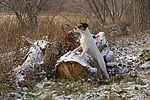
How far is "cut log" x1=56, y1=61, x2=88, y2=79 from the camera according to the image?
19.2 feet

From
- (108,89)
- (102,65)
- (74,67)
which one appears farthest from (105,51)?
(108,89)

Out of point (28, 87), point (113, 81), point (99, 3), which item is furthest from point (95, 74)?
point (99, 3)

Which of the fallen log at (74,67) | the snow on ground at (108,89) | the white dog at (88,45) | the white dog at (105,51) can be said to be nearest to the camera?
the snow on ground at (108,89)

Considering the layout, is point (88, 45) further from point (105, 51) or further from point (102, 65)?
point (105, 51)

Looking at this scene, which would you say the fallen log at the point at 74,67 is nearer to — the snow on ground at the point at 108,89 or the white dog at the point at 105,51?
the snow on ground at the point at 108,89

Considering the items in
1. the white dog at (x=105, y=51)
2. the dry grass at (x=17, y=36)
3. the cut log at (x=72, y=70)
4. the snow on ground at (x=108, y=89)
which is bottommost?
the snow on ground at (x=108, y=89)

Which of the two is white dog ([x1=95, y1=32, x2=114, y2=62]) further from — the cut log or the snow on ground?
the cut log

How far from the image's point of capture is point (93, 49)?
19.9 feet

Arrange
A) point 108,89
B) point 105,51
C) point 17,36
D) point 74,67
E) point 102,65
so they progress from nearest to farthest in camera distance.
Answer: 1. point 108,89
2. point 74,67
3. point 102,65
4. point 105,51
5. point 17,36

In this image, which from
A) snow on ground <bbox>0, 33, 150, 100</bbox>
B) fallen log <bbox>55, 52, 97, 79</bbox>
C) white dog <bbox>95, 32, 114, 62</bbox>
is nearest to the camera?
snow on ground <bbox>0, 33, 150, 100</bbox>

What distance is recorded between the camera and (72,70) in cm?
593

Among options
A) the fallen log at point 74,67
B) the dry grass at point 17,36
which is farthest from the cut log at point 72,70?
the dry grass at point 17,36

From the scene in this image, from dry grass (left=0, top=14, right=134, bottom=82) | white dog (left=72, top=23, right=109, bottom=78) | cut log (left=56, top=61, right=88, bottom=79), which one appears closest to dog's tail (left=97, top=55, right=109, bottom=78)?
white dog (left=72, top=23, right=109, bottom=78)

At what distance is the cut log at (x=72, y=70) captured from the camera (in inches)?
231
